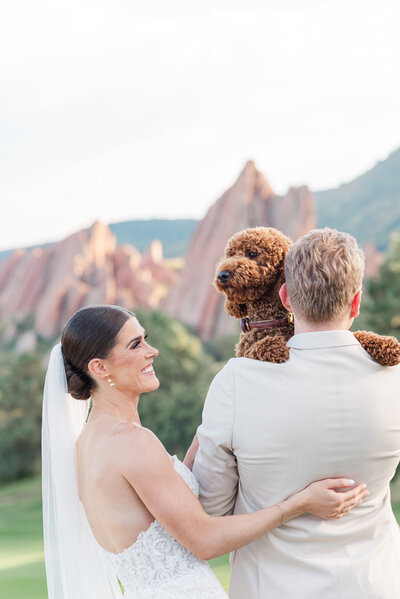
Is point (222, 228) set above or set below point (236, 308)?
below

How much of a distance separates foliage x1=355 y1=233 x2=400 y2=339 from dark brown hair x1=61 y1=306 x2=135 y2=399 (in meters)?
16.3

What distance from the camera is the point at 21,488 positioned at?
98.5ft

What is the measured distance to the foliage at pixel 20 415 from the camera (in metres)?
30.6

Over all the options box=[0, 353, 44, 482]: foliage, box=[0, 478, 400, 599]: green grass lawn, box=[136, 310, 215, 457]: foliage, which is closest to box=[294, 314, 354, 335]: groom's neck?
box=[0, 478, 400, 599]: green grass lawn

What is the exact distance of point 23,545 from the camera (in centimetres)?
1978

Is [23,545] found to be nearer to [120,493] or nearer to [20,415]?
[20,415]

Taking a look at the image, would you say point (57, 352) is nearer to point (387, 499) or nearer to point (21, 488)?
point (387, 499)

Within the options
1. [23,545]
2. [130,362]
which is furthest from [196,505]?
[23,545]

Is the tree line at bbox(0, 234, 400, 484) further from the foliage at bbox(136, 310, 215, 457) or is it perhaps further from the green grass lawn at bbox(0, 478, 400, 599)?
the green grass lawn at bbox(0, 478, 400, 599)

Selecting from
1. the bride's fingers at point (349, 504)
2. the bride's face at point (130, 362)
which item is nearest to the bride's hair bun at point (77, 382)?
the bride's face at point (130, 362)

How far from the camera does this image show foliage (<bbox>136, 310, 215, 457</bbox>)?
24953mm

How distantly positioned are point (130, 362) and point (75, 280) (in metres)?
47.8

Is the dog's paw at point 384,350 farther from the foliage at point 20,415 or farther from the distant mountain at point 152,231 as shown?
the distant mountain at point 152,231

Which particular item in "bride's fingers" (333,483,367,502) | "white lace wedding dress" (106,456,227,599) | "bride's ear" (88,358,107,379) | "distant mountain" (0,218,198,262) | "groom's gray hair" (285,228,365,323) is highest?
"groom's gray hair" (285,228,365,323)
